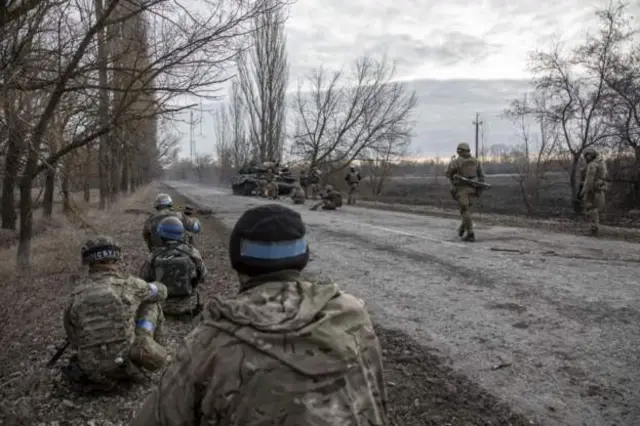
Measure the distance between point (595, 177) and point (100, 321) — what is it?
11407mm

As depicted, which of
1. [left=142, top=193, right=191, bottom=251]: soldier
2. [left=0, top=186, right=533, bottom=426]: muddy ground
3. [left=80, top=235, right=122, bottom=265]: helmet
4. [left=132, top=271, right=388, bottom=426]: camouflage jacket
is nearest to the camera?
[left=132, top=271, right=388, bottom=426]: camouflage jacket

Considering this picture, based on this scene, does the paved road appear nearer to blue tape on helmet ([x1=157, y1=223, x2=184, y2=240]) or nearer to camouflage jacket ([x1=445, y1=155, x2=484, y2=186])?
camouflage jacket ([x1=445, y1=155, x2=484, y2=186])

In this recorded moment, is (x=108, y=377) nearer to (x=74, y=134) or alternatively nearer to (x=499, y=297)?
(x=499, y=297)

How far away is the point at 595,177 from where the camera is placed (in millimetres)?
12812

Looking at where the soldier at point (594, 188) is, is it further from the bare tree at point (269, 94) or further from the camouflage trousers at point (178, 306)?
the bare tree at point (269, 94)

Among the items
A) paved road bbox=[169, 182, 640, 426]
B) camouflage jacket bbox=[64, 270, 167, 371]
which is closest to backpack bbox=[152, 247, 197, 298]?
camouflage jacket bbox=[64, 270, 167, 371]

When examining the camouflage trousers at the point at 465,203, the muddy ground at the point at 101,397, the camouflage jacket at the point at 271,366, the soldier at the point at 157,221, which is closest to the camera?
the camouflage jacket at the point at 271,366

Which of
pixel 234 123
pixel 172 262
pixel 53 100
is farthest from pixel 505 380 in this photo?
pixel 234 123

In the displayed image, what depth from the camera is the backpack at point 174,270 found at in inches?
245

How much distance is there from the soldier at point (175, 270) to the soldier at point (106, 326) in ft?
5.55

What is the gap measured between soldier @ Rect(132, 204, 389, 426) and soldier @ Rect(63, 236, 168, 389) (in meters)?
2.73

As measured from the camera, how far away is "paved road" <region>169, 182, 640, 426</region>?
4141 millimetres

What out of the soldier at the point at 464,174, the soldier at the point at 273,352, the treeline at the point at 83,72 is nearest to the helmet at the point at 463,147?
the soldier at the point at 464,174

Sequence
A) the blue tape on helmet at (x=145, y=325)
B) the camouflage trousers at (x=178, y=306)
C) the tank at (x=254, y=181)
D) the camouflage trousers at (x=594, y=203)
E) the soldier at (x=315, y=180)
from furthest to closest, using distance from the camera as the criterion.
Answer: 1. the tank at (x=254, y=181)
2. the soldier at (x=315, y=180)
3. the camouflage trousers at (x=594, y=203)
4. the camouflage trousers at (x=178, y=306)
5. the blue tape on helmet at (x=145, y=325)
